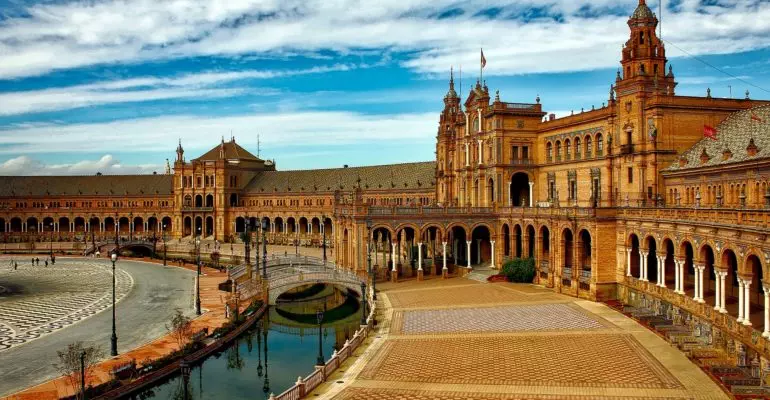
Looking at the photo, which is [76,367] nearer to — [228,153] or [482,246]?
[482,246]

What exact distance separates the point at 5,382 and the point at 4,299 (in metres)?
32.6

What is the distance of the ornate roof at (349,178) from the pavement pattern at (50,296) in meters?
40.0

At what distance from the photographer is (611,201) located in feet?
201

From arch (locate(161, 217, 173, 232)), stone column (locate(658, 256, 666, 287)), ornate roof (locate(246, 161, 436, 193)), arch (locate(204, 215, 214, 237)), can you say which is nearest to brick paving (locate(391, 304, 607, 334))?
stone column (locate(658, 256, 666, 287))

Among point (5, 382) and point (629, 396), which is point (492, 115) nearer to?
point (629, 396)

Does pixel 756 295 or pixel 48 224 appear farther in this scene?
pixel 48 224

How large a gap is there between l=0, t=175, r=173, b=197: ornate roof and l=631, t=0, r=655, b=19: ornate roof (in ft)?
320

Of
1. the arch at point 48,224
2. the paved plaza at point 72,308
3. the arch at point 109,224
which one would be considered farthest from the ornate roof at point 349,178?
the arch at point 48,224

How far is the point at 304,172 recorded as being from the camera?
130 metres

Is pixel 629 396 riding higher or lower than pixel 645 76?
lower

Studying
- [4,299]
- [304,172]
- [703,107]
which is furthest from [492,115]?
[304,172]

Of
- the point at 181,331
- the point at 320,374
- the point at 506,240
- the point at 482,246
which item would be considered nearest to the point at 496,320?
the point at 320,374

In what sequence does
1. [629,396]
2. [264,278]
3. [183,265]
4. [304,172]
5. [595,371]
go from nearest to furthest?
[629,396]
[595,371]
[264,278]
[183,265]
[304,172]

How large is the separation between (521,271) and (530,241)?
793 centimetres
